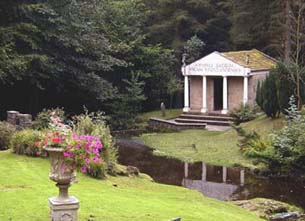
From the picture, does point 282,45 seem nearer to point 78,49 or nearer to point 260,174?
point 78,49

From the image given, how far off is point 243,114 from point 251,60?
4.95 meters

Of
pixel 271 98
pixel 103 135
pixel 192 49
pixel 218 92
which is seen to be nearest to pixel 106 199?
pixel 103 135

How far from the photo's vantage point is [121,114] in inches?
1157

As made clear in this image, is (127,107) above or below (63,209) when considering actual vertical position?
above

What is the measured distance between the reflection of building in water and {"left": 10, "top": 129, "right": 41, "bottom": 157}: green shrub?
4.63m

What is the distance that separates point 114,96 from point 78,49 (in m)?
3.74

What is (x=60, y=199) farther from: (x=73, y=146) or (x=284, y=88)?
(x=284, y=88)

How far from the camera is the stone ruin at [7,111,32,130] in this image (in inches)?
745

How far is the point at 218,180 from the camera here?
17156 mm

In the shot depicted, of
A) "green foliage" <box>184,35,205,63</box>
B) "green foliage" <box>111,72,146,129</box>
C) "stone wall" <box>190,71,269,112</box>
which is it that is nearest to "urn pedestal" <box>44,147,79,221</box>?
"green foliage" <box>111,72,146,129</box>

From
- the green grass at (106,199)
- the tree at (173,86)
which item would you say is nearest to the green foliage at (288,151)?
the green grass at (106,199)

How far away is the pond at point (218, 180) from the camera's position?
15.2 metres

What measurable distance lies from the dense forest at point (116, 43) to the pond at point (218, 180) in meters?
7.00

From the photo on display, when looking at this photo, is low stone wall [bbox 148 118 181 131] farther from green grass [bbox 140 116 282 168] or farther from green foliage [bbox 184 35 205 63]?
green foliage [bbox 184 35 205 63]
